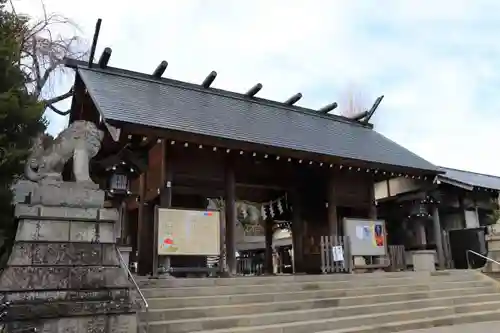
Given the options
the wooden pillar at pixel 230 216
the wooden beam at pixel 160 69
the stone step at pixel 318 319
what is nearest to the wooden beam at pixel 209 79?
the wooden beam at pixel 160 69

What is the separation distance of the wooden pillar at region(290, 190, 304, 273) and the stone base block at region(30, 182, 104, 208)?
7.25 metres

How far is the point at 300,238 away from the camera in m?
12.3

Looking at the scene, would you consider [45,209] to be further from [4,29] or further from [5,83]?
[4,29]

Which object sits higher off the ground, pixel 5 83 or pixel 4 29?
pixel 4 29

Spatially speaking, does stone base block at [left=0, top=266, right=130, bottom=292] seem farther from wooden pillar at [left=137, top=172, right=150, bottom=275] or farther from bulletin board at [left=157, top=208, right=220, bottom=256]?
wooden pillar at [left=137, top=172, right=150, bottom=275]

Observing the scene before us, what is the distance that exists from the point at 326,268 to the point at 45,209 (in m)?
6.47

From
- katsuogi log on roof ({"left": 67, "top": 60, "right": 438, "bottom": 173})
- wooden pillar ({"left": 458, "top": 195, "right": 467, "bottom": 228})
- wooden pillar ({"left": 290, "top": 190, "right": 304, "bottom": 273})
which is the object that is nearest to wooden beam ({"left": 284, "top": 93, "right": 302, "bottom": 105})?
katsuogi log on roof ({"left": 67, "top": 60, "right": 438, "bottom": 173})

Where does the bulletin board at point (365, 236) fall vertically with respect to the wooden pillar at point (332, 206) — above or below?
→ below

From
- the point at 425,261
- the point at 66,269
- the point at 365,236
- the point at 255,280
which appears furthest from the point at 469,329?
the point at 66,269

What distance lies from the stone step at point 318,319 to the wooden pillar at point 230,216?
2.72 m

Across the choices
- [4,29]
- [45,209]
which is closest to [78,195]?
[45,209]

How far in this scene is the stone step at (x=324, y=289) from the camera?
6402 millimetres

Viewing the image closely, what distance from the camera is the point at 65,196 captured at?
212 inches

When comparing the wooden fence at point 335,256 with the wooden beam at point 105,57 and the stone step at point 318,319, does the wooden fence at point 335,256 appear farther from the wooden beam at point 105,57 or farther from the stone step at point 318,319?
the wooden beam at point 105,57
